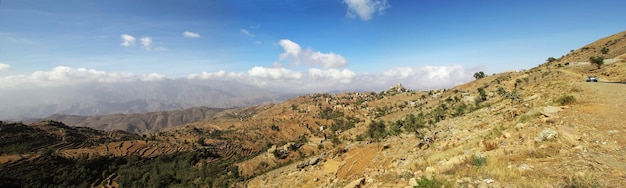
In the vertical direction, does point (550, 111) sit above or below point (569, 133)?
above

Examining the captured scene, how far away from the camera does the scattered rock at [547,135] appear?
1052 cm

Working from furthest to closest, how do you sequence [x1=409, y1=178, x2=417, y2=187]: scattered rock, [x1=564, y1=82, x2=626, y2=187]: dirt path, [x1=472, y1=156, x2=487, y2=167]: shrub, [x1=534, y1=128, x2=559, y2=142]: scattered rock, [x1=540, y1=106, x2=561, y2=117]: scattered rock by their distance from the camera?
[x1=540, y1=106, x2=561, y2=117]: scattered rock < [x1=534, y1=128, x2=559, y2=142]: scattered rock < [x1=472, y1=156, x2=487, y2=167]: shrub < [x1=409, y1=178, x2=417, y2=187]: scattered rock < [x1=564, y1=82, x2=626, y2=187]: dirt path

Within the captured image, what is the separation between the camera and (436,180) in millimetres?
8375

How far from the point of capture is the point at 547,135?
10.7 meters

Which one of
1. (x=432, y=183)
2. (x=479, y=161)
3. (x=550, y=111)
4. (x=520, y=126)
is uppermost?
(x=550, y=111)

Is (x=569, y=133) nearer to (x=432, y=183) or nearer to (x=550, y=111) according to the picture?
(x=550, y=111)

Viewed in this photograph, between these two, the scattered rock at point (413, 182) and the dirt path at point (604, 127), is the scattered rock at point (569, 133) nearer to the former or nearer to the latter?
the dirt path at point (604, 127)

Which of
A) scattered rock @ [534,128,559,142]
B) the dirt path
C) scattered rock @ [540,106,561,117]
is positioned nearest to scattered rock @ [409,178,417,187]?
the dirt path

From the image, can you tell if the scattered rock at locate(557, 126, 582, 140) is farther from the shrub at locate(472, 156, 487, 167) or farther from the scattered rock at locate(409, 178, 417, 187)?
the scattered rock at locate(409, 178, 417, 187)

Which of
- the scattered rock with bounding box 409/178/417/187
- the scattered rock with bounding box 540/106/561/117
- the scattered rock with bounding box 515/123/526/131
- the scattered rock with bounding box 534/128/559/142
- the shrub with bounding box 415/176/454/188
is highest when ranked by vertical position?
the scattered rock with bounding box 540/106/561/117

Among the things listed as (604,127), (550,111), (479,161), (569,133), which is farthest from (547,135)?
(550,111)

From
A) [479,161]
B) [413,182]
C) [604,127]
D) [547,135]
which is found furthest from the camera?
[604,127]

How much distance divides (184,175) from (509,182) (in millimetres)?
91109

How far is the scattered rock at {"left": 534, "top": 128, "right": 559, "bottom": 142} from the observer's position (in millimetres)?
10516
